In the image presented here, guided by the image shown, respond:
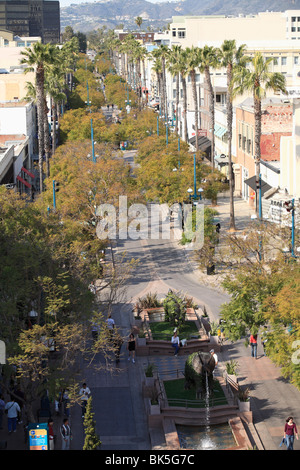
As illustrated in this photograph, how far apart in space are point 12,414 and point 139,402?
491cm

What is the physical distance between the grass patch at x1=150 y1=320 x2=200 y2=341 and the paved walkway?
5.52 feet

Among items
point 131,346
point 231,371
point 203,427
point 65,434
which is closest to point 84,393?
point 65,434

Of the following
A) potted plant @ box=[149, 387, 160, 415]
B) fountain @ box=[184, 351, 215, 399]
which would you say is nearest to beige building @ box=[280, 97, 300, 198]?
fountain @ box=[184, 351, 215, 399]

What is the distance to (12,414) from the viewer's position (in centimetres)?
2481

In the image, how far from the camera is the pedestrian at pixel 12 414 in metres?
24.8

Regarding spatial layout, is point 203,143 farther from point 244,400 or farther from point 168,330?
point 244,400

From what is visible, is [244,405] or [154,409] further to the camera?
[244,405]

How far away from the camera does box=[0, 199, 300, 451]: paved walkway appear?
2458cm

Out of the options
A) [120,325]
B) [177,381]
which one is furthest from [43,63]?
[177,381]

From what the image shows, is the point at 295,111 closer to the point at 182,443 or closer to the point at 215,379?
the point at 215,379

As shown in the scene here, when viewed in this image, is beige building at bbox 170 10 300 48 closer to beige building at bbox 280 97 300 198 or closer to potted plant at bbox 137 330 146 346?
beige building at bbox 280 97 300 198

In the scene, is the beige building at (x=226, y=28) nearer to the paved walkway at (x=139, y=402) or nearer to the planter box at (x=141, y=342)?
the planter box at (x=141, y=342)

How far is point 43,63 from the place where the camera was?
53281mm

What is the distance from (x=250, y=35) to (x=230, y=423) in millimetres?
144415
